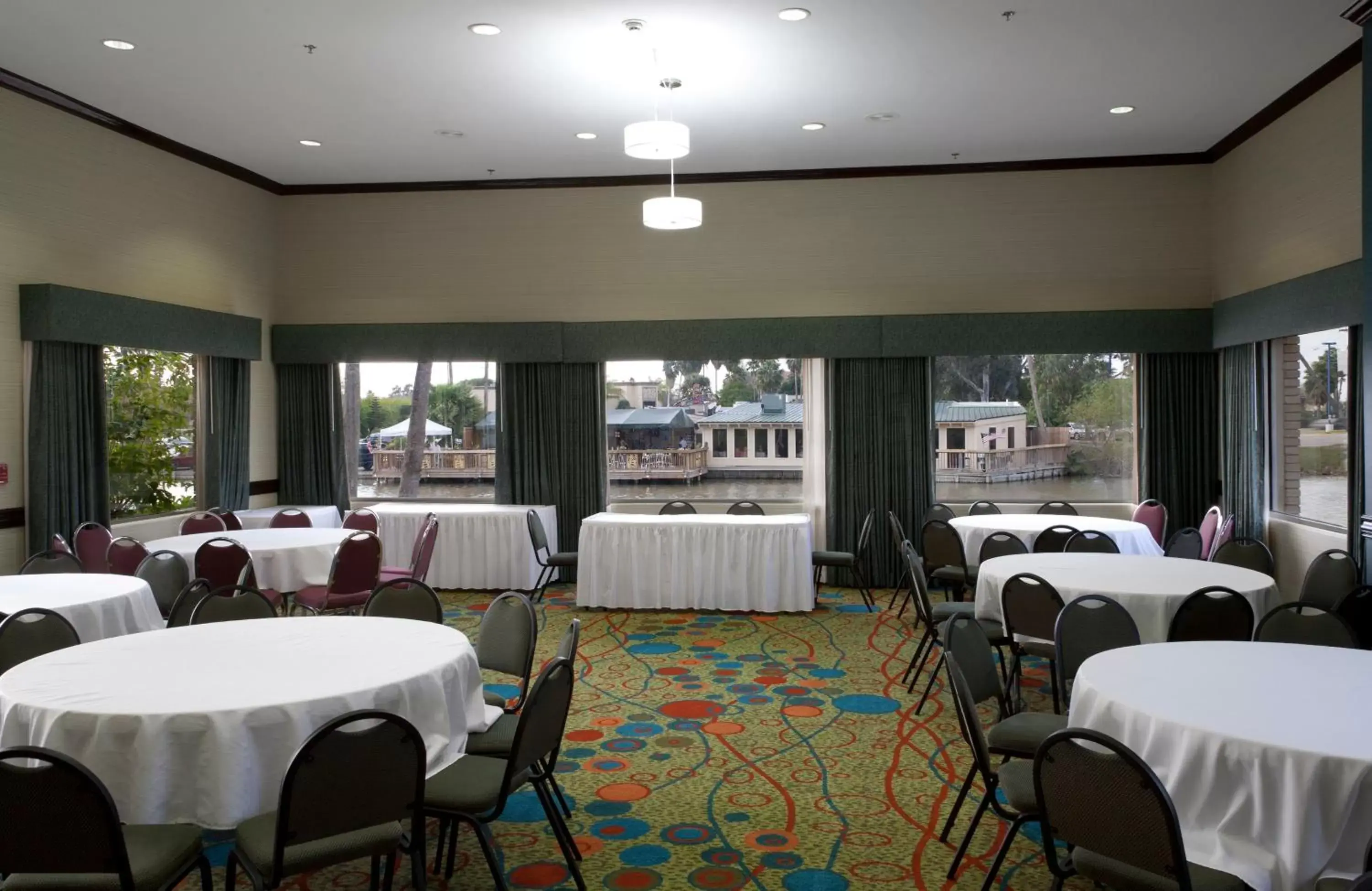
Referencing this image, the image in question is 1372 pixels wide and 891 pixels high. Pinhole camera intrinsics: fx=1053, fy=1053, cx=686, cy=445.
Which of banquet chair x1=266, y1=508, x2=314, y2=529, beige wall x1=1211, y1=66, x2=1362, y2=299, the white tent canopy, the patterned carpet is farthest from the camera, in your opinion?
the white tent canopy

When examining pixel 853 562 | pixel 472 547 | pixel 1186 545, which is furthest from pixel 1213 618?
pixel 472 547

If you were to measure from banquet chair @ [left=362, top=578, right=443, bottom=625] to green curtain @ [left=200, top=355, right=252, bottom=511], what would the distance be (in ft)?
18.5

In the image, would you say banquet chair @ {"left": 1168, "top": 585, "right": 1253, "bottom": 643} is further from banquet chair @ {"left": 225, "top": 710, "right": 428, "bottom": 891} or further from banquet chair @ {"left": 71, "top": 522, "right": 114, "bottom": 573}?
banquet chair @ {"left": 71, "top": 522, "right": 114, "bottom": 573}

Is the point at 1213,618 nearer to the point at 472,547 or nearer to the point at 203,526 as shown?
the point at 472,547

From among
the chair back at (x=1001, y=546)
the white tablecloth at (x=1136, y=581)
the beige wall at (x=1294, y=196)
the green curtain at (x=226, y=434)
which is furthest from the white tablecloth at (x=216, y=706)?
the beige wall at (x=1294, y=196)

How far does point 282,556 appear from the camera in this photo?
7586 millimetres

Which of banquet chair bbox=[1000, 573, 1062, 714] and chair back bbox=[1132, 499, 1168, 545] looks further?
chair back bbox=[1132, 499, 1168, 545]

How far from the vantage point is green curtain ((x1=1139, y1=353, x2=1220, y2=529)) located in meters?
10.4

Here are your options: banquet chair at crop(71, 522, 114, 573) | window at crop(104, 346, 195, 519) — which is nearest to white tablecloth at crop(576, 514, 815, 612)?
banquet chair at crop(71, 522, 114, 573)

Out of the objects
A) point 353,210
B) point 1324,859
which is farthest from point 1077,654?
Answer: point 353,210

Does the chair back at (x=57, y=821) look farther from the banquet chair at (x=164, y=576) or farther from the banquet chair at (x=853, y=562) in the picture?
the banquet chair at (x=853, y=562)

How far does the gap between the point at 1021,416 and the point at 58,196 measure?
8.99m

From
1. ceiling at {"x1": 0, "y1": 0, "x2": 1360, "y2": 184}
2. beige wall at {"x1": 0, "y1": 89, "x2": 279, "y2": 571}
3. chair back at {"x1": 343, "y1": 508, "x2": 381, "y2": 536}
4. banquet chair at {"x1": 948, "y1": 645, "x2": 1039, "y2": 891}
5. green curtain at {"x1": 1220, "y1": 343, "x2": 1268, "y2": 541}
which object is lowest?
banquet chair at {"x1": 948, "y1": 645, "x2": 1039, "y2": 891}

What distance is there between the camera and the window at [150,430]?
9000 millimetres
